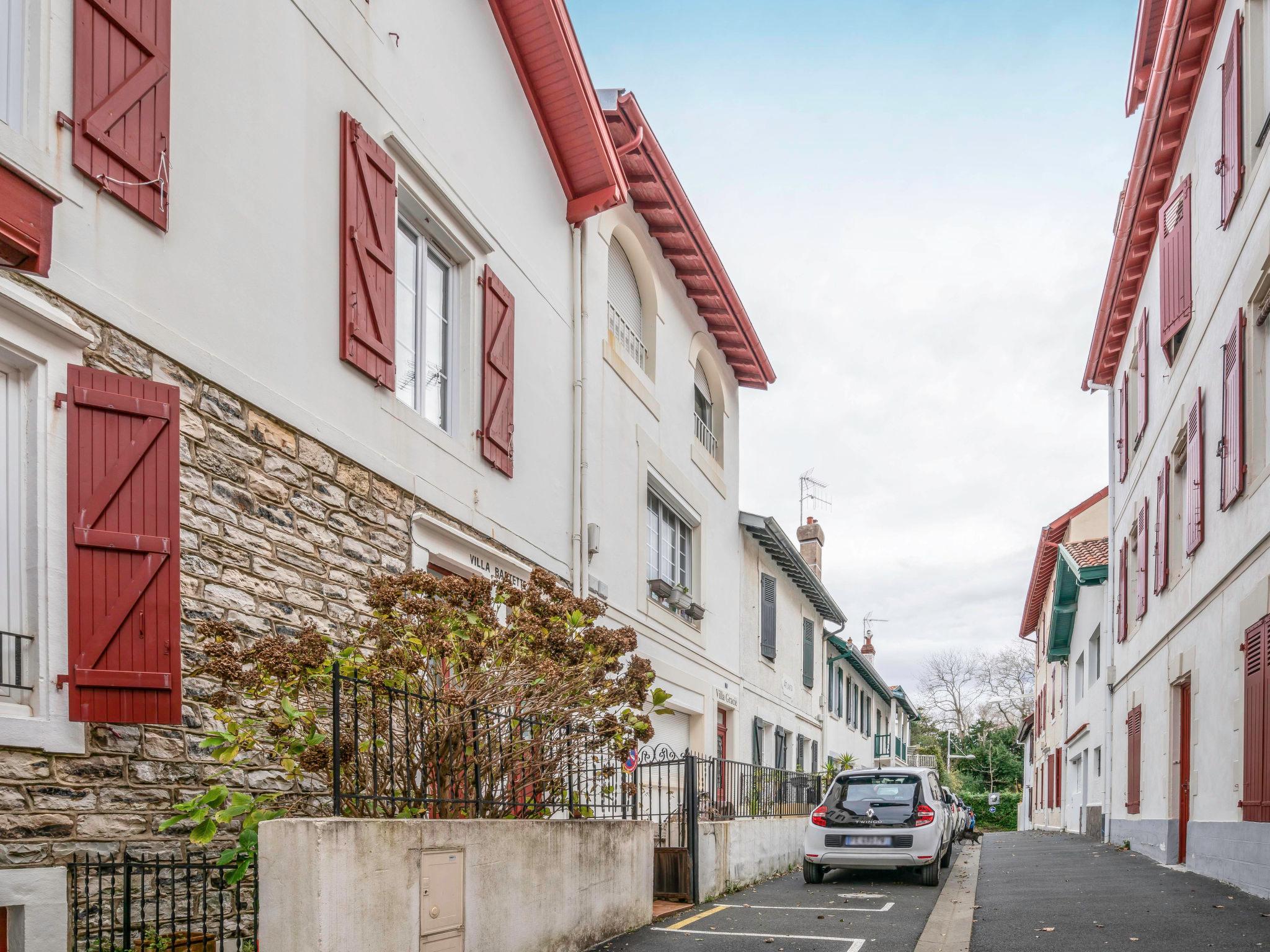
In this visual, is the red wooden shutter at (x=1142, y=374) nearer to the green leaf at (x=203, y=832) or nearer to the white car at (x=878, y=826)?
the white car at (x=878, y=826)

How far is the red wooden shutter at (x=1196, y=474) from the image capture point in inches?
518

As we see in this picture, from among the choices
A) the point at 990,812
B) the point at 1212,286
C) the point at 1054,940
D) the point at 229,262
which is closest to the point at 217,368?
the point at 229,262

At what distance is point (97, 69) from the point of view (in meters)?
6.29

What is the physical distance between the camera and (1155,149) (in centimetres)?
1505

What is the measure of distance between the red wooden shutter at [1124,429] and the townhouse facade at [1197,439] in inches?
22.2

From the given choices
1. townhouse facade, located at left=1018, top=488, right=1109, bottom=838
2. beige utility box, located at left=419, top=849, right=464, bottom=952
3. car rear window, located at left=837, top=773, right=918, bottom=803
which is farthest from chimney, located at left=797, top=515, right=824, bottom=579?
beige utility box, located at left=419, top=849, right=464, bottom=952

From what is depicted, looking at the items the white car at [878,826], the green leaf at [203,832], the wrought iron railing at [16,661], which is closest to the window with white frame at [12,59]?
the wrought iron railing at [16,661]

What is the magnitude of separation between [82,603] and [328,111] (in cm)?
433

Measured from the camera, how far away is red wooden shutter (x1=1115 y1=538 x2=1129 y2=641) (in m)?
20.8

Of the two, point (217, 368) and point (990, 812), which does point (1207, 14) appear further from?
point (990, 812)

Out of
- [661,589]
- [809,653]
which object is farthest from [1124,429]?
[661,589]

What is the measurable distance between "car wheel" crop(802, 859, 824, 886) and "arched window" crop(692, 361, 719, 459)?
300 inches

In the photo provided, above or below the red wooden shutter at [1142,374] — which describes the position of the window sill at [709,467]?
below

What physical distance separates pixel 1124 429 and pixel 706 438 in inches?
300
